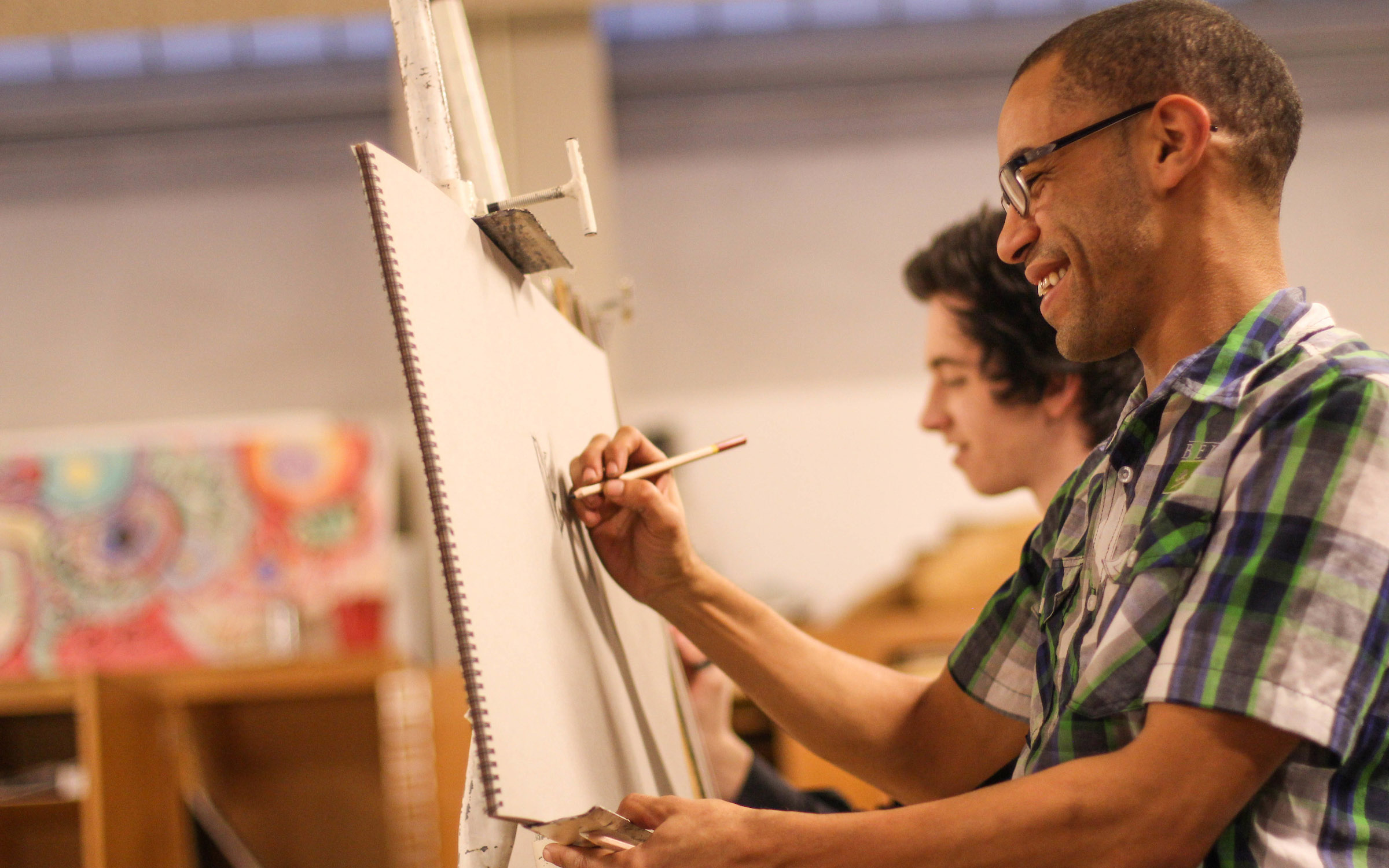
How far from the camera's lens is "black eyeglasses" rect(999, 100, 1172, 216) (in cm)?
90

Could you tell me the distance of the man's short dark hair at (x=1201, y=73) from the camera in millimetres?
901

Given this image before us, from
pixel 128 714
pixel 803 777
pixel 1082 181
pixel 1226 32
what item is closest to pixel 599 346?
pixel 1082 181

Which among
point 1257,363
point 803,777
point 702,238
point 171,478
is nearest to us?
point 1257,363

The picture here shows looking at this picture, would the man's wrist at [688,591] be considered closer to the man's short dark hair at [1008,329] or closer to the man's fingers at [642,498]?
the man's fingers at [642,498]

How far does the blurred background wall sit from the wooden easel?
255 centimetres

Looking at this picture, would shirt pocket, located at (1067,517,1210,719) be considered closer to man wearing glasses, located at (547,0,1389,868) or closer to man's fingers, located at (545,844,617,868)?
man wearing glasses, located at (547,0,1389,868)

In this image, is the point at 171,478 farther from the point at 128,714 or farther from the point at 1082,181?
the point at 1082,181

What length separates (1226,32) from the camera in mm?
917

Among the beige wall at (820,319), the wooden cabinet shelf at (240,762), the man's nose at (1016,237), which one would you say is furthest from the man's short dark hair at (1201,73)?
the beige wall at (820,319)

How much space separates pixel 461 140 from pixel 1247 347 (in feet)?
2.37

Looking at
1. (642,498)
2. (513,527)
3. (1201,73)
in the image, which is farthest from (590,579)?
(1201,73)

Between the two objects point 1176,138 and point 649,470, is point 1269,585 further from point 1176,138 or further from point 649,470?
point 649,470

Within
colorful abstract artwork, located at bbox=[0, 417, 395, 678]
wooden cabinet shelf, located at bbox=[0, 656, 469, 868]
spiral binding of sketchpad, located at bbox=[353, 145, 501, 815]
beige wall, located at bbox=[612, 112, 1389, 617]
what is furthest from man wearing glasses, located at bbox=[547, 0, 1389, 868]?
beige wall, located at bbox=[612, 112, 1389, 617]

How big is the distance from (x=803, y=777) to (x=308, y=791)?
1530mm
